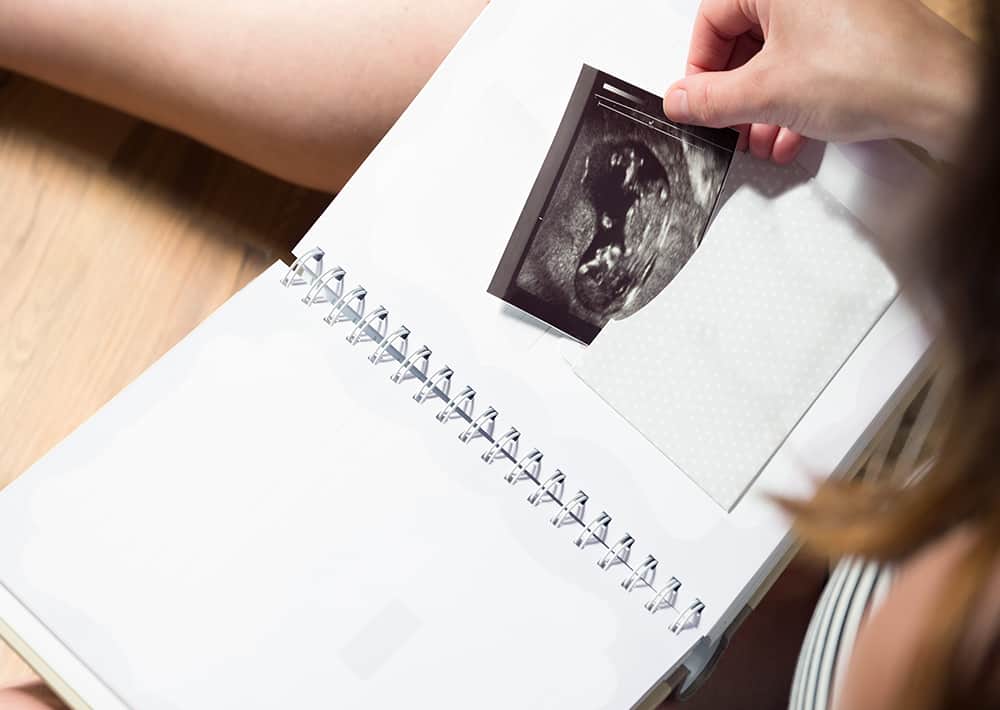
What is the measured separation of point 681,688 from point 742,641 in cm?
12

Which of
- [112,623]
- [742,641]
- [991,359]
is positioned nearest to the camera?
[991,359]

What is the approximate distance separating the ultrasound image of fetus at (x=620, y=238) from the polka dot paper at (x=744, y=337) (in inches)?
0.8

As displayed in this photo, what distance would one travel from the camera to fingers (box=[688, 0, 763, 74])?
61 centimetres

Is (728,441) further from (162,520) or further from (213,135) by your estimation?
(213,135)

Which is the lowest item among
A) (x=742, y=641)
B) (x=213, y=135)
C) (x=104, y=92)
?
(x=742, y=641)

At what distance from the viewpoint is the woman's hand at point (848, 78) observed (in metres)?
0.59

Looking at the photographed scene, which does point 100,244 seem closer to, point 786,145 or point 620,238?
point 620,238

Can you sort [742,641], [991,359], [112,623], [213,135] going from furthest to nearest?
1. [213,135]
2. [742,641]
3. [112,623]
4. [991,359]

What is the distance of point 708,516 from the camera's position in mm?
590

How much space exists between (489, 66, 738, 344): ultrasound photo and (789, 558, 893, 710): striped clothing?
0.23 m

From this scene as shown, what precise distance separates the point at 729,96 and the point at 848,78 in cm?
8

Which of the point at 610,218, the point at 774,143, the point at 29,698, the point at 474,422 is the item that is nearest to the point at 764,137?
the point at 774,143

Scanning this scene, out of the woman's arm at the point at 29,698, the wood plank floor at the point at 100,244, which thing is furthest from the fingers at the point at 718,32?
the woman's arm at the point at 29,698

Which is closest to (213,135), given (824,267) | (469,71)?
(469,71)
